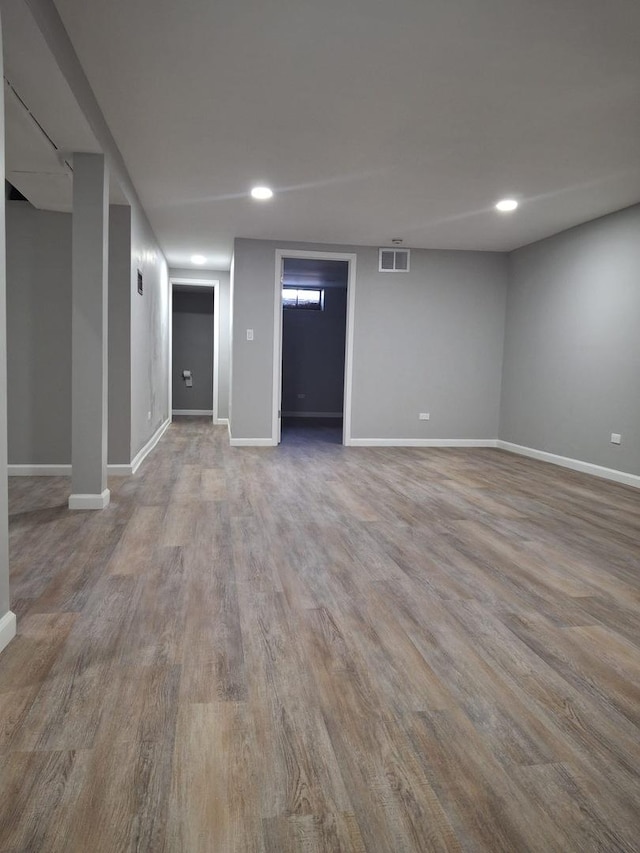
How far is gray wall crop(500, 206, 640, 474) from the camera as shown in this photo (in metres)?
5.25

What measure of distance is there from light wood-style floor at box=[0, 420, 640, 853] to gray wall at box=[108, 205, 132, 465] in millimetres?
1353

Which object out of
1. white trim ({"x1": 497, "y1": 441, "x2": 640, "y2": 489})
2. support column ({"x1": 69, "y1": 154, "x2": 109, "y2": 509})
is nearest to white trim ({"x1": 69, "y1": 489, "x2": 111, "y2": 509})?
support column ({"x1": 69, "y1": 154, "x2": 109, "y2": 509})

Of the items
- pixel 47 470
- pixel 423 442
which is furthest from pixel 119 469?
pixel 423 442

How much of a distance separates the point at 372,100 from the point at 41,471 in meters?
3.74

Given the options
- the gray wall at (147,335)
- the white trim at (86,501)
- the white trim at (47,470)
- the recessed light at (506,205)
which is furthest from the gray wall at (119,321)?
the recessed light at (506,205)

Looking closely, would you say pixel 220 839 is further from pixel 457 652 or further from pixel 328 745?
pixel 457 652

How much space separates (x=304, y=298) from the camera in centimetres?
1155

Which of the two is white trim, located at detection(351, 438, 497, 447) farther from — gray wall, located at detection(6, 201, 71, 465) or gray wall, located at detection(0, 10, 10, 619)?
gray wall, located at detection(0, 10, 10, 619)

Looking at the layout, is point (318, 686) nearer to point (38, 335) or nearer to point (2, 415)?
point (2, 415)

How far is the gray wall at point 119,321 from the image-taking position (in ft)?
15.4

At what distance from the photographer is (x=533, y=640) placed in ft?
6.79

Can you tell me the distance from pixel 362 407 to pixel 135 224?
3.41 m

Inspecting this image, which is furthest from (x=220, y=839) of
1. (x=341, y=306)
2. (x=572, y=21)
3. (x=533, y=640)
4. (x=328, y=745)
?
(x=341, y=306)

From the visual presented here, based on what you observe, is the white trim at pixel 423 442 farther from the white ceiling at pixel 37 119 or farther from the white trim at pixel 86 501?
the white ceiling at pixel 37 119
